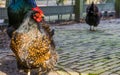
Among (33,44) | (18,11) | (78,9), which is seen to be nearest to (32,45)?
(33,44)

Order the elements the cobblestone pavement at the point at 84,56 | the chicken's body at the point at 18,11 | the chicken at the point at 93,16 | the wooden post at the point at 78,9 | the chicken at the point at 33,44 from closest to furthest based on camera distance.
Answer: the chicken at the point at 33,44, the cobblestone pavement at the point at 84,56, the chicken's body at the point at 18,11, the chicken at the point at 93,16, the wooden post at the point at 78,9

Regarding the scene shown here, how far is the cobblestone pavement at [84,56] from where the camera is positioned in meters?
6.45

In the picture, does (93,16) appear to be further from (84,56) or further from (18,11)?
(18,11)

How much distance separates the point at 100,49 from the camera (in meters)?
9.02

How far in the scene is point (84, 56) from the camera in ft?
26.1

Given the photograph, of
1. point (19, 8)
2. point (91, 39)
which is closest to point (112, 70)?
point (19, 8)

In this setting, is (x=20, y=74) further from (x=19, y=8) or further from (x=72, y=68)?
(x=19, y=8)

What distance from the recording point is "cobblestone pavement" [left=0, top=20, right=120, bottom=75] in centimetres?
645

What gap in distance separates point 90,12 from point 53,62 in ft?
28.3

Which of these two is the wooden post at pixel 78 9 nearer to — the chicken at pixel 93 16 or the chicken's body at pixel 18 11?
the chicken at pixel 93 16

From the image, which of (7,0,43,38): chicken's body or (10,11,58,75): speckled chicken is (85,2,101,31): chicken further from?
(10,11,58,75): speckled chicken

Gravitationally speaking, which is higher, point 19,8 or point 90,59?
point 19,8

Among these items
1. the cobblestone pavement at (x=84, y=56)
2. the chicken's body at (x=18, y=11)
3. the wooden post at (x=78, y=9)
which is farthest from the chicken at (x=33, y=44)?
the wooden post at (x=78, y=9)

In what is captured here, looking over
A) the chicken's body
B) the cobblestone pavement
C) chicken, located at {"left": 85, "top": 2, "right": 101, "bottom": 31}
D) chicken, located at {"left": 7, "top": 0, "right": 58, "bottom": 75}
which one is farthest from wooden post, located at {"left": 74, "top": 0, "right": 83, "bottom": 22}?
chicken, located at {"left": 7, "top": 0, "right": 58, "bottom": 75}
